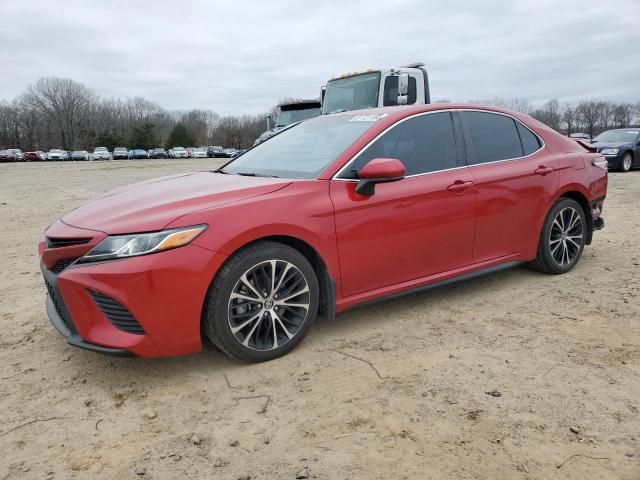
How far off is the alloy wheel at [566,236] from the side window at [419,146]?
137 cm

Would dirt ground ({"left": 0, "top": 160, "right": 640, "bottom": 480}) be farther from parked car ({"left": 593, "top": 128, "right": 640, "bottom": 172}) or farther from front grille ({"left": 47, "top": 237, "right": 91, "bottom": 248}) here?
parked car ({"left": 593, "top": 128, "right": 640, "bottom": 172})

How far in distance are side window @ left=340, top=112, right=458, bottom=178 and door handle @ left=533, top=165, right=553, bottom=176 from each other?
902 mm

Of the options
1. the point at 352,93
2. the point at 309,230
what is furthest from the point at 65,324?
the point at 352,93

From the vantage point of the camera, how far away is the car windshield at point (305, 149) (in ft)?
11.9

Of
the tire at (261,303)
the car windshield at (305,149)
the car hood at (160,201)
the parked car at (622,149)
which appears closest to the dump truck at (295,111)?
the parked car at (622,149)

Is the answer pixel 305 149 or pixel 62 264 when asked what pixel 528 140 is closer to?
pixel 305 149

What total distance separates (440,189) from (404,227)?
1.49 ft

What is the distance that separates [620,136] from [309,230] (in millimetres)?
17297

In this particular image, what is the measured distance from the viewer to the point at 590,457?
218cm

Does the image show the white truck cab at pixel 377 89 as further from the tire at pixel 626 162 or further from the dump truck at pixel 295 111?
the tire at pixel 626 162

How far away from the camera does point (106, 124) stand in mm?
97312

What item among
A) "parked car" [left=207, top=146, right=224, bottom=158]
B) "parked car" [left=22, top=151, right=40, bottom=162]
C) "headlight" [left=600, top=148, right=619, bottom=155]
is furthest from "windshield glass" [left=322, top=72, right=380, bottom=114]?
"parked car" [left=22, top=151, right=40, bottom=162]

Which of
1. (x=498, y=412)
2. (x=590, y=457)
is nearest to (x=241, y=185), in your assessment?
(x=498, y=412)

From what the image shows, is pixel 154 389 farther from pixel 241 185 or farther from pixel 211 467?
pixel 241 185
